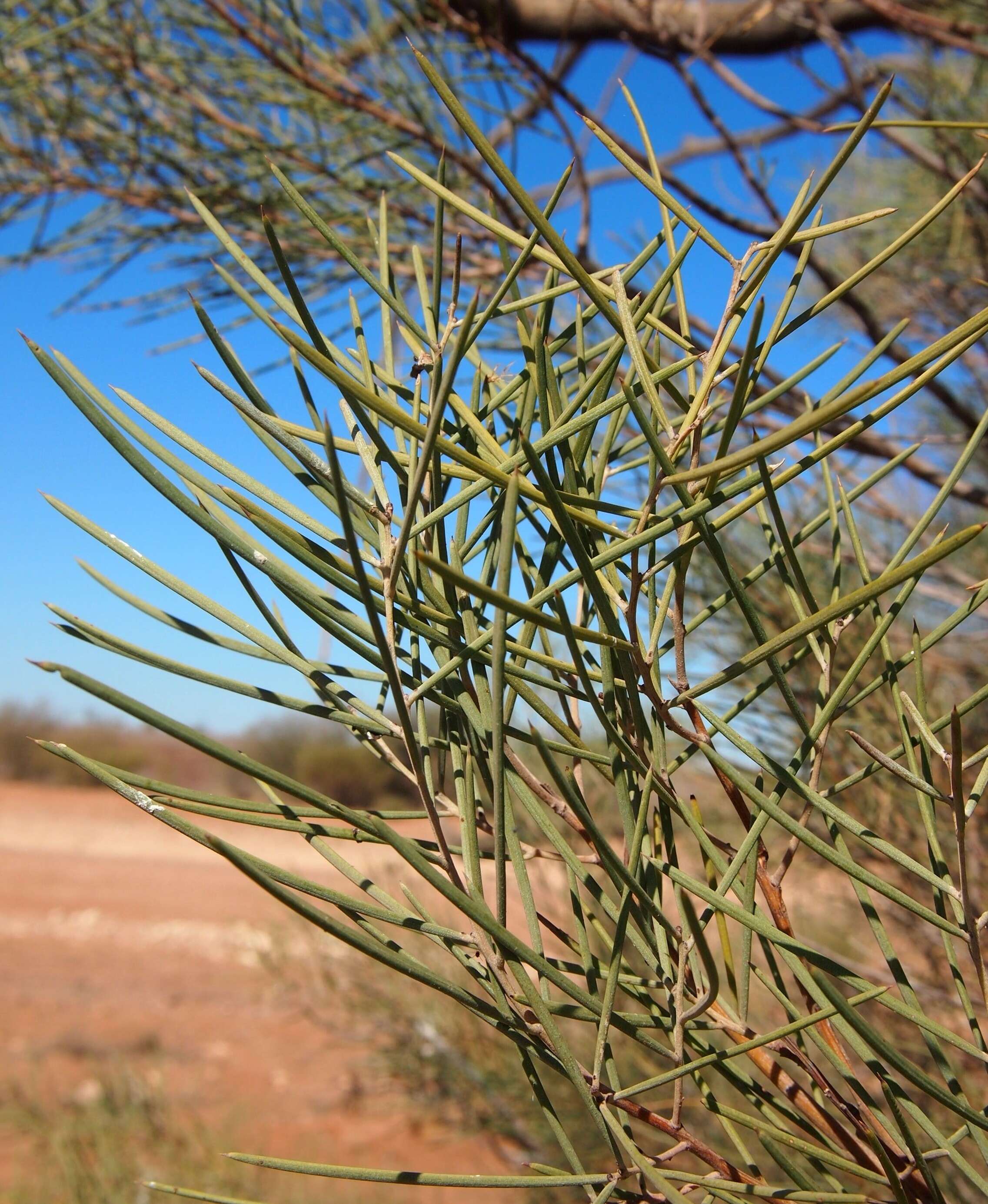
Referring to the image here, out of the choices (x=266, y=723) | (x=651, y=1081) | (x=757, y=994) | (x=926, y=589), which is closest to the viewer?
(x=651, y=1081)

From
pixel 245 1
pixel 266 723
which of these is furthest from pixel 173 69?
pixel 266 723

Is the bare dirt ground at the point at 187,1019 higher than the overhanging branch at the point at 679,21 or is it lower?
lower

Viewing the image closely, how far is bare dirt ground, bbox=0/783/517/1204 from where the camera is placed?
2.35m

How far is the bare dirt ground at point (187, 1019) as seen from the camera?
2.35 meters

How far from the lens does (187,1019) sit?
383 cm

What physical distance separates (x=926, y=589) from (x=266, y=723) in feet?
35.9

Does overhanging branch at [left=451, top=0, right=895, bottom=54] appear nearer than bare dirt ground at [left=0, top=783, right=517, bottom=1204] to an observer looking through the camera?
Yes

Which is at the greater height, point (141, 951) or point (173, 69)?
point (173, 69)

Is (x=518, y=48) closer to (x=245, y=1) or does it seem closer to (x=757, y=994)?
(x=245, y=1)

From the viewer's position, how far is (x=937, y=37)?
0.63 metres

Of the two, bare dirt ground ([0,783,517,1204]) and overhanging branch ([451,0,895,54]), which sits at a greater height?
overhanging branch ([451,0,895,54])

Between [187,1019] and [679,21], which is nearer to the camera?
[679,21]

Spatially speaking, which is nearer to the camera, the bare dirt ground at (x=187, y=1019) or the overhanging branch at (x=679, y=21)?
the overhanging branch at (x=679, y=21)

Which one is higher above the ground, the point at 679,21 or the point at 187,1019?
the point at 679,21
